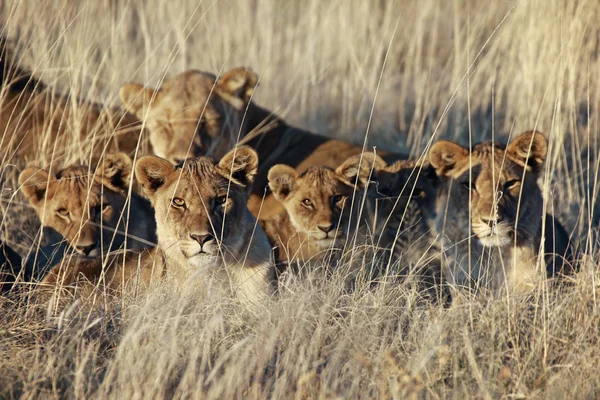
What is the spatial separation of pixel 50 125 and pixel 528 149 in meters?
3.35

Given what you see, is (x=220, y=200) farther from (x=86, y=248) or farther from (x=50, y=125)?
(x=50, y=125)

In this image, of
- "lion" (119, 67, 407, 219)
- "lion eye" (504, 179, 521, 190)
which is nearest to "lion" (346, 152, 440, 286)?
"lion eye" (504, 179, 521, 190)

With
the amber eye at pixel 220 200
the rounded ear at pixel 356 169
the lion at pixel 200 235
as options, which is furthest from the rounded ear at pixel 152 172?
the rounded ear at pixel 356 169

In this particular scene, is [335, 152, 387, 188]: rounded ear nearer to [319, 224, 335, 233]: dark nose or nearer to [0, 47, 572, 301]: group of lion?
[0, 47, 572, 301]: group of lion

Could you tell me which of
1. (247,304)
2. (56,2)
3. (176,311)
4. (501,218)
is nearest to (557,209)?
(501,218)

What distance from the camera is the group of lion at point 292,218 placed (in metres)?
4.68

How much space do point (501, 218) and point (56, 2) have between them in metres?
4.86

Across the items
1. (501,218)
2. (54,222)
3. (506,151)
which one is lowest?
(54,222)

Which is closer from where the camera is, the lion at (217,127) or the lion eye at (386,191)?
the lion eye at (386,191)

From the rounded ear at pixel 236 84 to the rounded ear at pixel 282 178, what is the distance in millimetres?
1667

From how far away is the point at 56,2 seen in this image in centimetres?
812

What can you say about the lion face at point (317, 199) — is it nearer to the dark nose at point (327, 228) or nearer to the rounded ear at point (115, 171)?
the dark nose at point (327, 228)

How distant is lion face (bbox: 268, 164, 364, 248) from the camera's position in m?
5.24

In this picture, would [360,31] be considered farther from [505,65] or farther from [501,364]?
[501,364]
